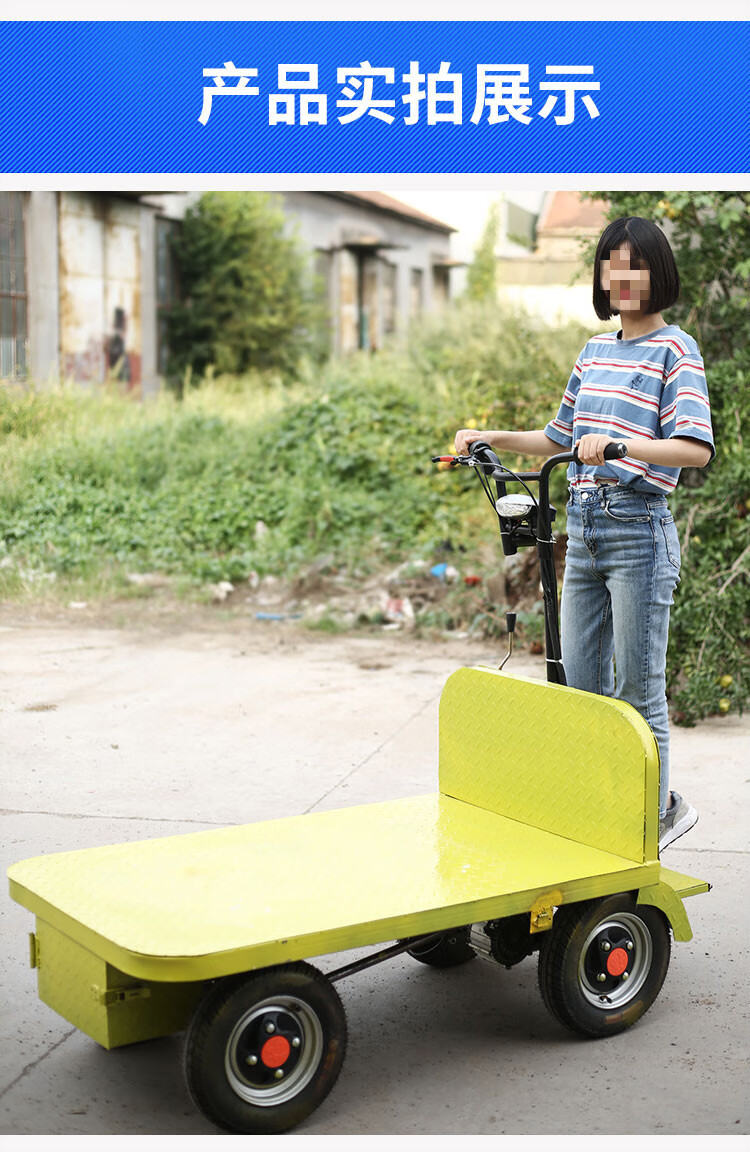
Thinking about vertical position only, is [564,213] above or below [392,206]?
below

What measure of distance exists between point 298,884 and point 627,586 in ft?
3.47

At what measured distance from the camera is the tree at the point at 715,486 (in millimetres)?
5555

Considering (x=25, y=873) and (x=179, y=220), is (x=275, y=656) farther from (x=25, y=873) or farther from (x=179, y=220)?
(x=179, y=220)

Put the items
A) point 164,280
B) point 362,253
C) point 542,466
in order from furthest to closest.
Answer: point 362,253
point 164,280
point 542,466

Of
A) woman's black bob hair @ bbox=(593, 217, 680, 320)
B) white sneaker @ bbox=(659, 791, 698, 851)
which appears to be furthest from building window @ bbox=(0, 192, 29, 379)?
white sneaker @ bbox=(659, 791, 698, 851)

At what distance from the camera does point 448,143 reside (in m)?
3.39

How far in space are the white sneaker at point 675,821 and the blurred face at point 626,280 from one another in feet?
3.98

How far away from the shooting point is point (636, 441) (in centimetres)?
299

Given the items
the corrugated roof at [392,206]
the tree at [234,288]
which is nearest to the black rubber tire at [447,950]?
the tree at [234,288]

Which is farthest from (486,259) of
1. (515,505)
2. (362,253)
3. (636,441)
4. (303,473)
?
(636,441)

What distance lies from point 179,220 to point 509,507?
54.4 feet

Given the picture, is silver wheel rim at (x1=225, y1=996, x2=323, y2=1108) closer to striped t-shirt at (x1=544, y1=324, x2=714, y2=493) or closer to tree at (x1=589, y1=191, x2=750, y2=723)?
striped t-shirt at (x1=544, y1=324, x2=714, y2=493)

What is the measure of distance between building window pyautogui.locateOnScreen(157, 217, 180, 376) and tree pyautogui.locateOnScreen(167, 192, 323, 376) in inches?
4.4

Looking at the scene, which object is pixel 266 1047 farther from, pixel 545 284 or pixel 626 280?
pixel 545 284
